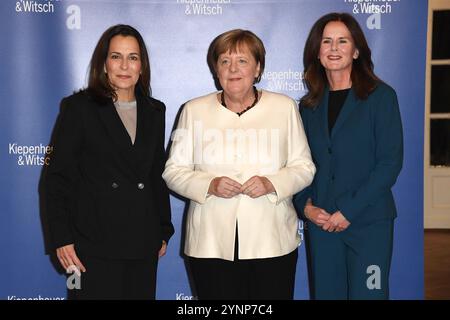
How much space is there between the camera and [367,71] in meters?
2.92

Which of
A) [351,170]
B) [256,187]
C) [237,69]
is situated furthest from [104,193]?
[351,170]

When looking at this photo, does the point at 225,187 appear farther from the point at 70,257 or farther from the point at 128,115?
the point at 70,257

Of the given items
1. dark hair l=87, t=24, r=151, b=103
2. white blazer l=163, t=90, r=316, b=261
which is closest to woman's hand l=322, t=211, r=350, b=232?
white blazer l=163, t=90, r=316, b=261

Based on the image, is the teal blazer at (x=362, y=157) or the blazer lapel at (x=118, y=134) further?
the teal blazer at (x=362, y=157)

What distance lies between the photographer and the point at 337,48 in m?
2.88

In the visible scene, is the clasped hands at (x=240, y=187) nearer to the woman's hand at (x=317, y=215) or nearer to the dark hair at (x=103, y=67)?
the woman's hand at (x=317, y=215)

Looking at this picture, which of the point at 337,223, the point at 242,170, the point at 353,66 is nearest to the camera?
the point at 242,170

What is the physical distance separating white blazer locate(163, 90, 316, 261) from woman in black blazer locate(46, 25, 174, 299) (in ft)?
0.64

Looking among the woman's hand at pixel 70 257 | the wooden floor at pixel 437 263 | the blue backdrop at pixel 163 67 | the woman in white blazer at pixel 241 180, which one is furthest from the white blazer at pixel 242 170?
the wooden floor at pixel 437 263

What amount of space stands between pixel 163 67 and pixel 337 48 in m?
1.16

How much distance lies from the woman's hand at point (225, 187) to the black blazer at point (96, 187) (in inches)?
12.7

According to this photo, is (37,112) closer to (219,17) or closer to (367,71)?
(219,17)

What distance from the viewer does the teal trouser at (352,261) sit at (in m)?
2.79
